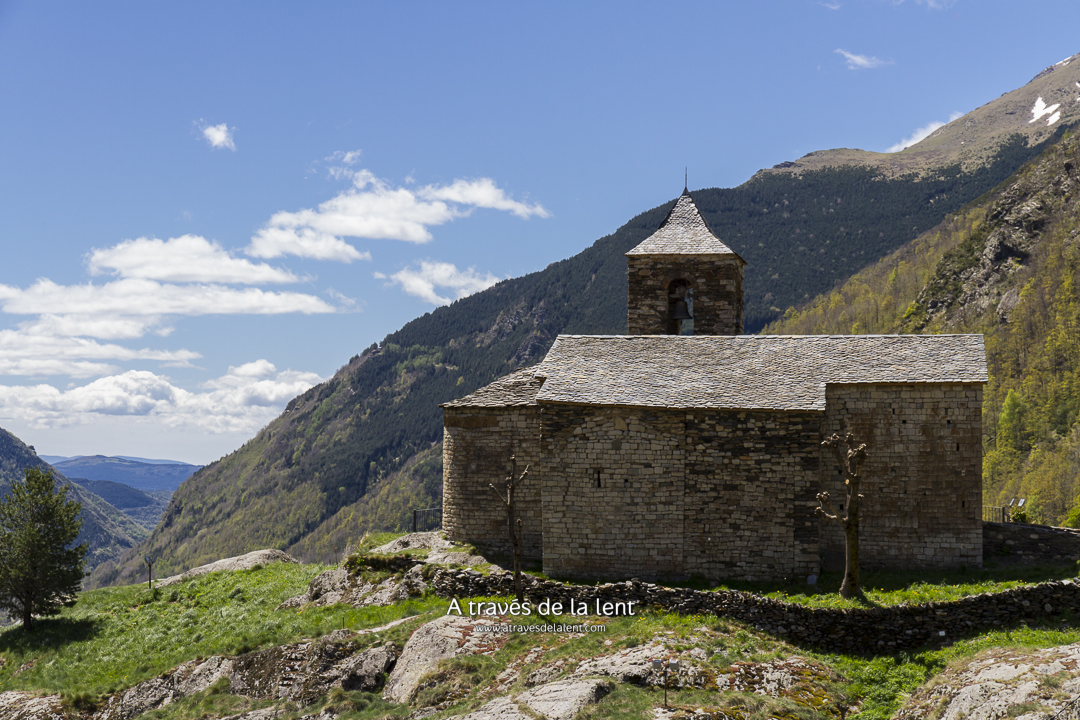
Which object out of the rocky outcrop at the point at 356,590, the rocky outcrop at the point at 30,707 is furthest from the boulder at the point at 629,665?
the rocky outcrop at the point at 30,707

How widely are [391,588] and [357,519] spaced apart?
430 feet

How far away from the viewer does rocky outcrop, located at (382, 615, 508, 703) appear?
53.1 ft

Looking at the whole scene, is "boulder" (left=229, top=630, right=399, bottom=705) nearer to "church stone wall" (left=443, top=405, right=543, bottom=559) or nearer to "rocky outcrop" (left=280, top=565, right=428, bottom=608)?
"rocky outcrop" (left=280, top=565, right=428, bottom=608)

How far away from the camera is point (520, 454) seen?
23359 millimetres

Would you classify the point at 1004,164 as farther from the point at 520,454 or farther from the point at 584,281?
the point at 520,454

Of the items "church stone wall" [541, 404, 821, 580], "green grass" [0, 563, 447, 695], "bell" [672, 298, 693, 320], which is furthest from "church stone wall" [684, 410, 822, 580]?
"bell" [672, 298, 693, 320]

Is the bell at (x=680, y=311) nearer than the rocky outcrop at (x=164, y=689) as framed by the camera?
No

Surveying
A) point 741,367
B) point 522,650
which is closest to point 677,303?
point 741,367

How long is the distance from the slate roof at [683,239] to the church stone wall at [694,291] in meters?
0.28

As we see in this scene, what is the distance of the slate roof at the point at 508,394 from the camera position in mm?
23478

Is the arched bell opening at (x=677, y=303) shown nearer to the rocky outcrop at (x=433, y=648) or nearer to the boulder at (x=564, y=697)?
the rocky outcrop at (x=433, y=648)

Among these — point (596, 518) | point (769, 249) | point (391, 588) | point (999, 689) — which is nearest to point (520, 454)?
point (596, 518)

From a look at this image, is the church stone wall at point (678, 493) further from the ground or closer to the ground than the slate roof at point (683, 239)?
closer to the ground

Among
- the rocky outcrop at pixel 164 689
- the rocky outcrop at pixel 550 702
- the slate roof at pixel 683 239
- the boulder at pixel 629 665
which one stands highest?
the slate roof at pixel 683 239
